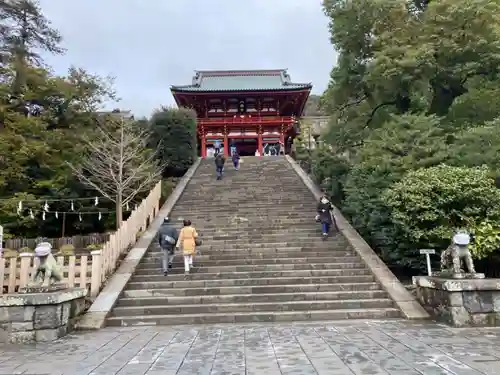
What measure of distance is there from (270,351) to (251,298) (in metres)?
3.02

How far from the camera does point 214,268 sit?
31.1ft

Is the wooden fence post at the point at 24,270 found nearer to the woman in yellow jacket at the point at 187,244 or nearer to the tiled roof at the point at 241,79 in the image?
the woman in yellow jacket at the point at 187,244

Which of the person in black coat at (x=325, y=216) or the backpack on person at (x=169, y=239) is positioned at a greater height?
the person in black coat at (x=325, y=216)

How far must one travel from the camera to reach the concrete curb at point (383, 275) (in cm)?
726

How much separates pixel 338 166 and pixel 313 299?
6.45 metres

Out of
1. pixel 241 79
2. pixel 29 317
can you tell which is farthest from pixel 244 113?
pixel 29 317

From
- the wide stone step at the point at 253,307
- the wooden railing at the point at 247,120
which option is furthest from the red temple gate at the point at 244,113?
the wide stone step at the point at 253,307

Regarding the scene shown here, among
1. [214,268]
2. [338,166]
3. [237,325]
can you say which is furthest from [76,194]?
[237,325]

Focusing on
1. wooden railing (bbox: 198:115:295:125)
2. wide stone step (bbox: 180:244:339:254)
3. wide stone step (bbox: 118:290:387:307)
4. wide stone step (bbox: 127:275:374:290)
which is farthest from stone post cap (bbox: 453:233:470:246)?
wooden railing (bbox: 198:115:295:125)

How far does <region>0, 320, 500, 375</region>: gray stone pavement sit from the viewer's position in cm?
435

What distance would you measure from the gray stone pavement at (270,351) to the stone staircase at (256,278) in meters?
0.78

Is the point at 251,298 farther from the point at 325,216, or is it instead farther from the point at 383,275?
the point at 325,216

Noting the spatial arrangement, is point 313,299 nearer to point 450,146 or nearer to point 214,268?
point 214,268

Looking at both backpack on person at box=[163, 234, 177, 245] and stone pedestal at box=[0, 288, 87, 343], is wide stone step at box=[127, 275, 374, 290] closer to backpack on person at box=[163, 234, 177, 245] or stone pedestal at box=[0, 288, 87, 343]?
backpack on person at box=[163, 234, 177, 245]
